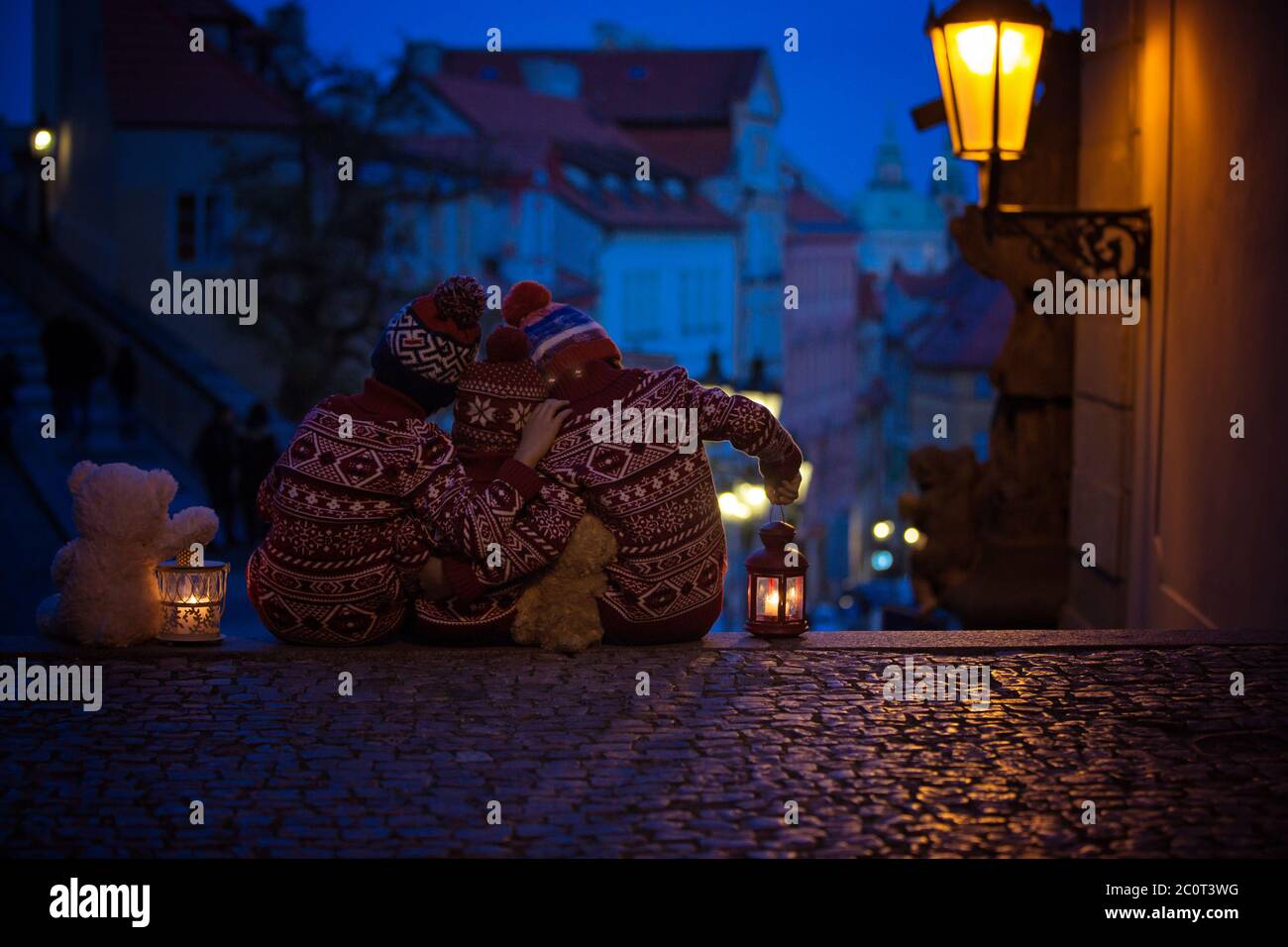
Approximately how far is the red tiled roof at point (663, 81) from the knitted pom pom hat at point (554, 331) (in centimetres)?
5332

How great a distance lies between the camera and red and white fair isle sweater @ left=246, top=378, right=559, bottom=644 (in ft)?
22.2

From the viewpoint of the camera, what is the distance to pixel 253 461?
20.9 m

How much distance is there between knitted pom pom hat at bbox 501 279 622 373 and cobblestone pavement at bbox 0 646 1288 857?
3.41ft

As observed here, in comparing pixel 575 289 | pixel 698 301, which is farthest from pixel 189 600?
pixel 698 301

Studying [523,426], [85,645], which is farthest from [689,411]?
[85,645]

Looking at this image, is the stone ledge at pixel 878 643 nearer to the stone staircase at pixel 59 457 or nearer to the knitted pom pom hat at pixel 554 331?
the knitted pom pom hat at pixel 554 331

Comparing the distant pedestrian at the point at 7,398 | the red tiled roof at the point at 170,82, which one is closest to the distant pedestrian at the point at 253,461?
the distant pedestrian at the point at 7,398

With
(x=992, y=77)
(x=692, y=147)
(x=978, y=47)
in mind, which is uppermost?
(x=692, y=147)

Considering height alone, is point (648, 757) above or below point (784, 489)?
below

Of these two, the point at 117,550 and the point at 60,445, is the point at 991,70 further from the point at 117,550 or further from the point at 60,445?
the point at 60,445

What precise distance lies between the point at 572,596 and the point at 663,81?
2241 inches
